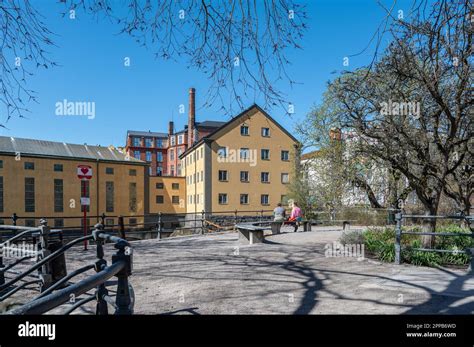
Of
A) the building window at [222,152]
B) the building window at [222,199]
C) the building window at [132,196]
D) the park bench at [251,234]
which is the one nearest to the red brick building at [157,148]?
the building window at [132,196]

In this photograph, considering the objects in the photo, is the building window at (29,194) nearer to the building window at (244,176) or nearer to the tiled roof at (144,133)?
the building window at (244,176)

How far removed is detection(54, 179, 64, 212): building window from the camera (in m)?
43.1

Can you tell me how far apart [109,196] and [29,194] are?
9594mm

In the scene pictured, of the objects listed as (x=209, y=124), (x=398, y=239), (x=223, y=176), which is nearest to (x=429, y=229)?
(x=398, y=239)

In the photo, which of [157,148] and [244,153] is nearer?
[244,153]

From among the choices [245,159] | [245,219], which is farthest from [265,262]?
[245,159]

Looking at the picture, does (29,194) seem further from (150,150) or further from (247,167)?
(150,150)

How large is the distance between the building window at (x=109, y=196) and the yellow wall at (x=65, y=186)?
421 mm

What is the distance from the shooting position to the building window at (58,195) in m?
43.1

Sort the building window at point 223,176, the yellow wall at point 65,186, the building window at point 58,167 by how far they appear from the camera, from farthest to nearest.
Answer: the building window at point 58,167
the building window at point 223,176
the yellow wall at point 65,186

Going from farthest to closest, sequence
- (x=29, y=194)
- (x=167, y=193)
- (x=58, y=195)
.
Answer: (x=167, y=193)
(x=58, y=195)
(x=29, y=194)

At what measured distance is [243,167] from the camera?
4250 cm

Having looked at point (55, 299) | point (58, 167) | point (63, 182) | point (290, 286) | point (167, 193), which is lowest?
point (290, 286)

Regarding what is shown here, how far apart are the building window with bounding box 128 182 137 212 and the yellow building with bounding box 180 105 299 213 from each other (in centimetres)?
1040
